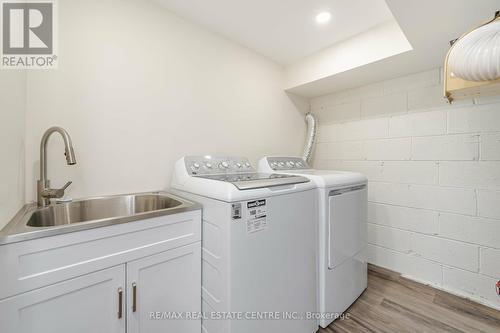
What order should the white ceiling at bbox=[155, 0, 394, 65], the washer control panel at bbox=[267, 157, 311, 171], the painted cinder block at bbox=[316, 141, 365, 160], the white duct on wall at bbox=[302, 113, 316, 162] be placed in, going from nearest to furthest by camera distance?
the white ceiling at bbox=[155, 0, 394, 65]
the washer control panel at bbox=[267, 157, 311, 171]
the painted cinder block at bbox=[316, 141, 365, 160]
the white duct on wall at bbox=[302, 113, 316, 162]

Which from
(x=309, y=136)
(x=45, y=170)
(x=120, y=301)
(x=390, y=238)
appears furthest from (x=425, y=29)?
(x=45, y=170)

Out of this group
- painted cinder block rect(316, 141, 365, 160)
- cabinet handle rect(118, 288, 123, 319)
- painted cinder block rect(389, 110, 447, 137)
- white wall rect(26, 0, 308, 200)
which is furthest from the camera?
painted cinder block rect(316, 141, 365, 160)

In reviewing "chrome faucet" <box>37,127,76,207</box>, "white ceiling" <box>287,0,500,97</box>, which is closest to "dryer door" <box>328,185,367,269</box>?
"white ceiling" <box>287,0,500,97</box>

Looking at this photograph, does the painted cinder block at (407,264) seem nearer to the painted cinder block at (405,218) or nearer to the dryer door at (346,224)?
the painted cinder block at (405,218)

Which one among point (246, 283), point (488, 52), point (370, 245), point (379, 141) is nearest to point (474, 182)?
point (379, 141)

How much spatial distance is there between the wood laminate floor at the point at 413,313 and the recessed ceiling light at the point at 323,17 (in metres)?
2.33

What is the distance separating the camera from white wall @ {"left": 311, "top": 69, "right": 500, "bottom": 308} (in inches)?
64.5

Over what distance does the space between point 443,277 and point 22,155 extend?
3169 millimetres

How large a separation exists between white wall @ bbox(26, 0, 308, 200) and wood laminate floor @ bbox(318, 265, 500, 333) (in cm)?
171

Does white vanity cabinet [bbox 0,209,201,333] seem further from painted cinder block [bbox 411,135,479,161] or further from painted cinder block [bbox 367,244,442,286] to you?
painted cinder block [bbox 411,135,479,161]

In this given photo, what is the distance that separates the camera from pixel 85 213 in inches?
51.7

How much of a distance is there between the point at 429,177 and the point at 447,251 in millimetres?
649

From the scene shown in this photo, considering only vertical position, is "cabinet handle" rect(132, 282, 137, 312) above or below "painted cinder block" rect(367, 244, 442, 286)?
above

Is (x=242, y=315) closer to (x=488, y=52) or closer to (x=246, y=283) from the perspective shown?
(x=246, y=283)
